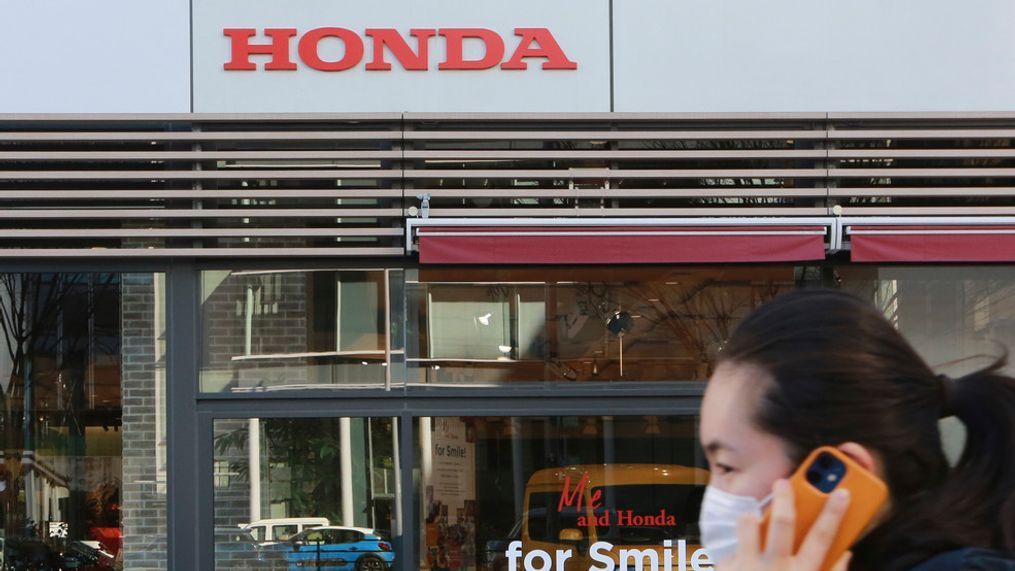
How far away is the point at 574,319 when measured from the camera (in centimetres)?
718

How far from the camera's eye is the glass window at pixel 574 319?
7148 millimetres

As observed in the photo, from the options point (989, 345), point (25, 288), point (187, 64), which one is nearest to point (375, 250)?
point (187, 64)

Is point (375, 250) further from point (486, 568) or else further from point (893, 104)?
point (893, 104)

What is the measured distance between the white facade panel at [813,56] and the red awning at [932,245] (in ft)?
2.70

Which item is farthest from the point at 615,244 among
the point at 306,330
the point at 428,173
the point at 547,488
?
the point at 306,330

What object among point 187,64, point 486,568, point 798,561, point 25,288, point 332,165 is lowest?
point 486,568

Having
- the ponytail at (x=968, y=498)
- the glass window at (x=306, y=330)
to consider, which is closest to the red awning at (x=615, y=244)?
the glass window at (x=306, y=330)

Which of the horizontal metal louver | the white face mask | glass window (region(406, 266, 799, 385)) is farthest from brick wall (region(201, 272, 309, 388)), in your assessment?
the white face mask

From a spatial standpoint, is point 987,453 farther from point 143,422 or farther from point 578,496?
point 143,422

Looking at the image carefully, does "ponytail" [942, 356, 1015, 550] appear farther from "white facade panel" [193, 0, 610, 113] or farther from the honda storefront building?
"white facade panel" [193, 0, 610, 113]

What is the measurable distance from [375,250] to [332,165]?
0.57m

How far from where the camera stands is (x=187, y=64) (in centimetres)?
715

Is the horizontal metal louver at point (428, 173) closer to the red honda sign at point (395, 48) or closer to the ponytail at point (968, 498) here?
the red honda sign at point (395, 48)

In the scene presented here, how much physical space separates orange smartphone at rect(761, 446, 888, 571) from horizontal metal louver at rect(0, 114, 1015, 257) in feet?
18.6
